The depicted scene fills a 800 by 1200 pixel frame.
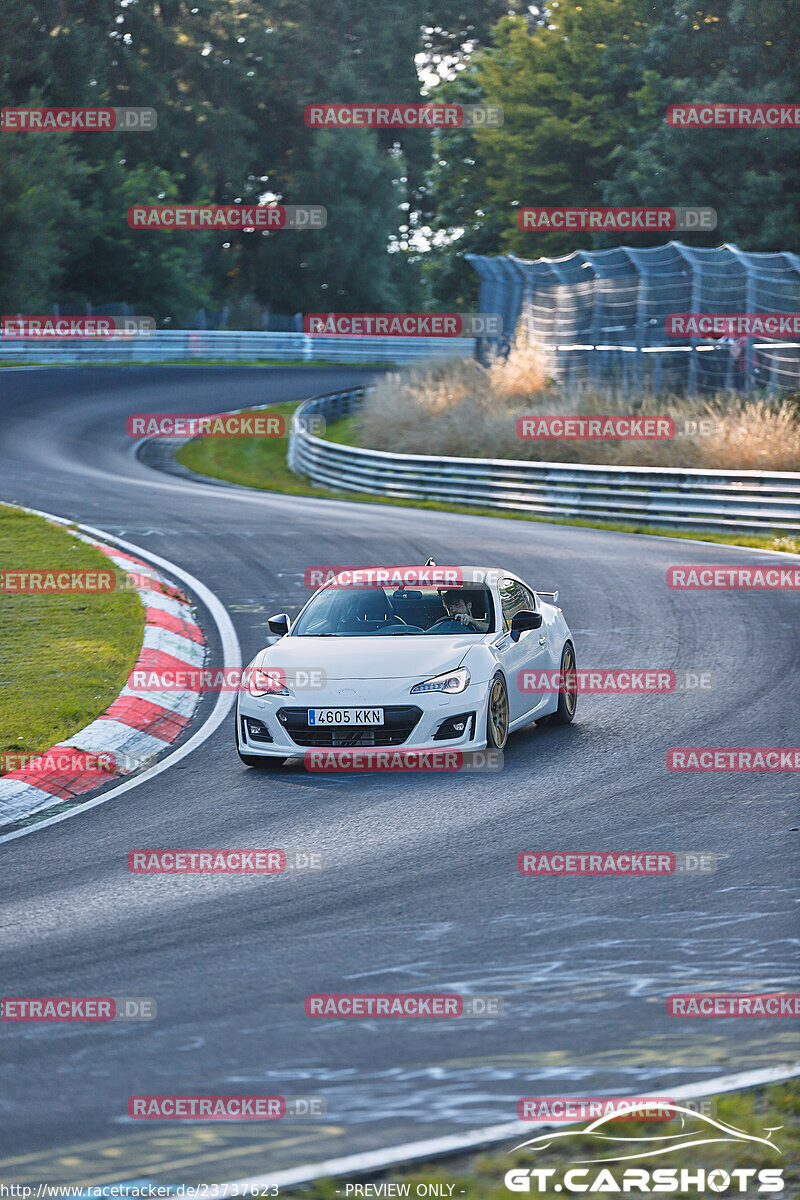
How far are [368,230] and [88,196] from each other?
661 inches

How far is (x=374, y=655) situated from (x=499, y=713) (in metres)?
0.97

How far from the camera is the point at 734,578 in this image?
62.5 ft

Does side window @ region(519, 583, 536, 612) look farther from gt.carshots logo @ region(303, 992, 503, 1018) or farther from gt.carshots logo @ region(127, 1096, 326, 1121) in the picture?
gt.carshots logo @ region(127, 1096, 326, 1121)

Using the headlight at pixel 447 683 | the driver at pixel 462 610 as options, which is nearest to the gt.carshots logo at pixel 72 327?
the driver at pixel 462 610

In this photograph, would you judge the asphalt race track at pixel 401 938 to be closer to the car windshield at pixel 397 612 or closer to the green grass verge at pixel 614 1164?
the green grass verge at pixel 614 1164

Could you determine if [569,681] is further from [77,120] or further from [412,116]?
[77,120]

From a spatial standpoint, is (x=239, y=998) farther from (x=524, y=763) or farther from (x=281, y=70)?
→ (x=281, y=70)

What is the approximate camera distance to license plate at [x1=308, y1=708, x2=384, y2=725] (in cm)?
1012

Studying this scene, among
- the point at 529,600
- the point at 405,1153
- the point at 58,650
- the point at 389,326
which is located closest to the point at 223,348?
the point at 389,326

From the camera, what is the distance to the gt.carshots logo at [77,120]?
57.7 metres

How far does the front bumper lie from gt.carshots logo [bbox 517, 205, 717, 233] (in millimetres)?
36515

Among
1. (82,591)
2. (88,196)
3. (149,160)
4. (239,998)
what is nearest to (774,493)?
(82,591)

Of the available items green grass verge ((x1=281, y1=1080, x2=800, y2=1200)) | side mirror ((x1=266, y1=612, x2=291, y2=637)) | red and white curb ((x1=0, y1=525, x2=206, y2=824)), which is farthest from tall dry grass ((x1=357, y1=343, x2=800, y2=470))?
green grass verge ((x1=281, y1=1080, x2=800, y2=1200))

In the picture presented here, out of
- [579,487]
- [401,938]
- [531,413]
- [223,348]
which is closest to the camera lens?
[401,938]
